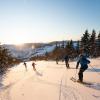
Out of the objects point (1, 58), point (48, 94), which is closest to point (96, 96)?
point (48, 94)

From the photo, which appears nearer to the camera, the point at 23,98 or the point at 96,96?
the point at 96,96

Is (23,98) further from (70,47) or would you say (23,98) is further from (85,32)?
(70,47)

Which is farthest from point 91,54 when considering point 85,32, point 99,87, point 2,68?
point 99,87

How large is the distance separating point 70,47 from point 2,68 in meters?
28.3

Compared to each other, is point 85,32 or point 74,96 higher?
point 85,32

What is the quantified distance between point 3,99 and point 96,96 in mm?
4547

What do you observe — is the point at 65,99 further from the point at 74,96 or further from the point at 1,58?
the point at 1,58

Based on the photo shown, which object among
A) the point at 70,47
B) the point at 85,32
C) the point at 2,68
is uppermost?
the point at 85,32

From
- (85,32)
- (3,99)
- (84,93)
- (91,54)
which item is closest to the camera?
(84,93)

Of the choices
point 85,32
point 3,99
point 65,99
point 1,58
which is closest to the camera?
point 65,99

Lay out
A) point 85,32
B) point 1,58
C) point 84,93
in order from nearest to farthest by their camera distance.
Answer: point 84,93 → point 1,58 → point 85,32

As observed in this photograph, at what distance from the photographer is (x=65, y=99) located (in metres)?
7.48

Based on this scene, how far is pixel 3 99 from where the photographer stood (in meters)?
8.77

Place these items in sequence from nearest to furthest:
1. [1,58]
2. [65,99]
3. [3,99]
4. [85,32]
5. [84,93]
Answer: [65,99], [84,93], [3,99], [1,58], [85,32]
